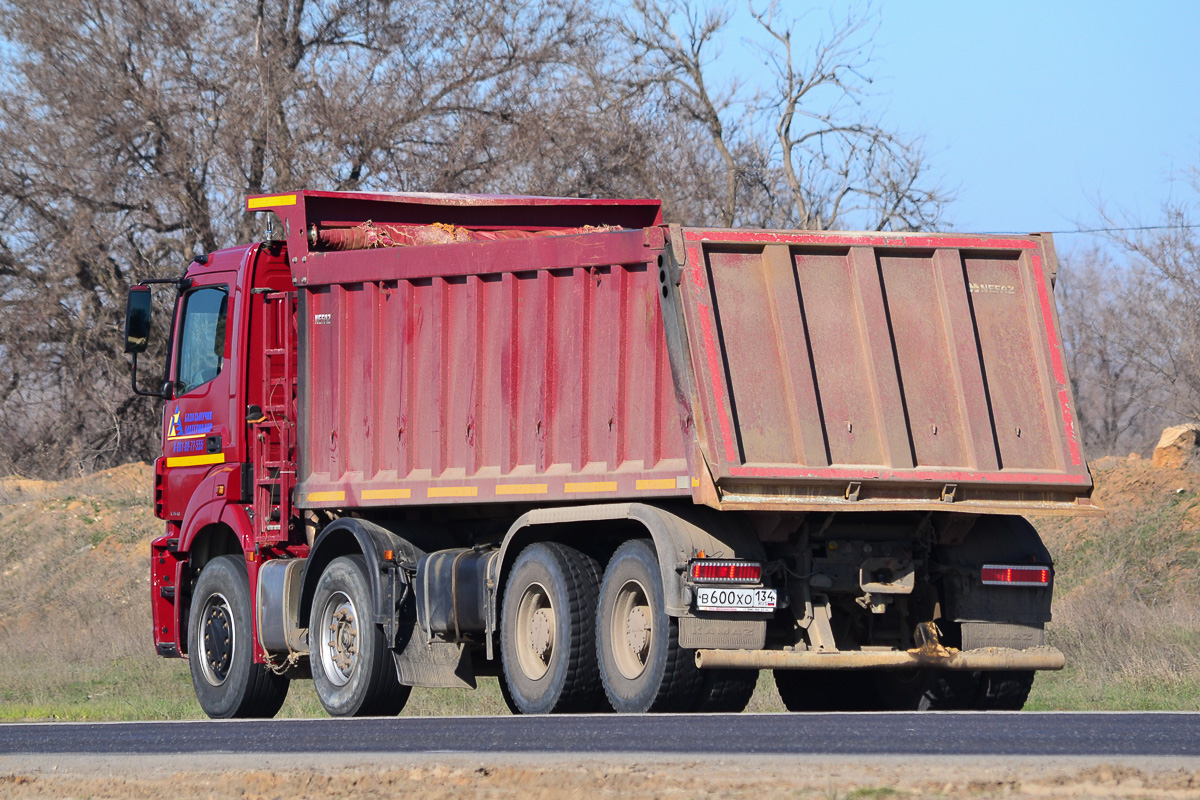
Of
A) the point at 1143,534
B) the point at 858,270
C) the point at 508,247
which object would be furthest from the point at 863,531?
the point at 1143,534

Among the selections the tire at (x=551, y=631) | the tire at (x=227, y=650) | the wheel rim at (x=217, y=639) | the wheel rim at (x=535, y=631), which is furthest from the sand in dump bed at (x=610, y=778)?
the wheel rim at (x=217, y=639)

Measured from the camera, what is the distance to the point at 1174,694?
11.4 m

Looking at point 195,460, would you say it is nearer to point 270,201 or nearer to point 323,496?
point 323,496

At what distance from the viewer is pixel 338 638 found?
12.0 m

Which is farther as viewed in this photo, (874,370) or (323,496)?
(323,496)

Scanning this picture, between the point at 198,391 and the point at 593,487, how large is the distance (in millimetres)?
4700

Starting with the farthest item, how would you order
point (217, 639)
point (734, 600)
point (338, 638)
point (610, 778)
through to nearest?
point (217, 639) < point (338, 638) < point (734, 600) < point (610, 778)

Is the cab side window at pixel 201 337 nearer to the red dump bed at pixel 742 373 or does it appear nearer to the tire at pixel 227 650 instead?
the tire at pixel 227 650

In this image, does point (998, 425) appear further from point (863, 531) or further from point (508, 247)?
point (508, 247)

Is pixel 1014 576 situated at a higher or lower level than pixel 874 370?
lower

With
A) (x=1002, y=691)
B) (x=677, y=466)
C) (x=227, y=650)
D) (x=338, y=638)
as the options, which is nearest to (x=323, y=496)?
(x=338, y=638)

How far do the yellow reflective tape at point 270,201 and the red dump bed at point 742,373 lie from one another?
1.48 metres

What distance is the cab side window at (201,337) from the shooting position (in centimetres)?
1317

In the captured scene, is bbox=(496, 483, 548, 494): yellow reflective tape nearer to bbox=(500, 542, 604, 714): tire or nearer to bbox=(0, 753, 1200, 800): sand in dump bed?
bbox=(500, 542, 604, 714): tire
